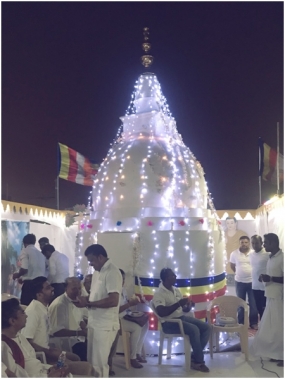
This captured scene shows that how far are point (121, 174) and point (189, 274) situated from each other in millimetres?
1994

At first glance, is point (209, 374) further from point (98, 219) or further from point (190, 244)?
A: point (98, 219)

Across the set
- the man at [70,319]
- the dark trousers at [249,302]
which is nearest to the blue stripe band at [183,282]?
the dark trousers at [249,302]

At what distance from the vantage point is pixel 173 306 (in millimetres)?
4785

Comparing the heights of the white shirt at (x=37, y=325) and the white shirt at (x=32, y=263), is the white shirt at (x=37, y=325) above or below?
below

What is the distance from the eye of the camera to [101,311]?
390cm

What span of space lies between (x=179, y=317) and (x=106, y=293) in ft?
4.40

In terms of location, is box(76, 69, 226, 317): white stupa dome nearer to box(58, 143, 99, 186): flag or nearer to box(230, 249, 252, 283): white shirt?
box(230, 249, 252, 283): white shirt

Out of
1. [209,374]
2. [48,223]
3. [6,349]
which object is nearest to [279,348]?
[209,374]

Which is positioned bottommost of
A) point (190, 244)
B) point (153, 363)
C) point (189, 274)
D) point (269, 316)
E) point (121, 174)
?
point (153, 363)

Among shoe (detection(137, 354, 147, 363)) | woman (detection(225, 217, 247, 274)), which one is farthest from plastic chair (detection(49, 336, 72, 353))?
woman (detection(225, 217, 247, 274))

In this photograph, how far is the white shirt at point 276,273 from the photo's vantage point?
480cm

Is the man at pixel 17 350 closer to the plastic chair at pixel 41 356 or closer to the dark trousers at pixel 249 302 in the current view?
the plastic chair at pixel 41 356

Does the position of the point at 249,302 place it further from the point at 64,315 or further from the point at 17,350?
the point at 17,350

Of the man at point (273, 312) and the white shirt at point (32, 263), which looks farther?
the white shirt at point (32, 263)
